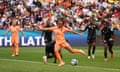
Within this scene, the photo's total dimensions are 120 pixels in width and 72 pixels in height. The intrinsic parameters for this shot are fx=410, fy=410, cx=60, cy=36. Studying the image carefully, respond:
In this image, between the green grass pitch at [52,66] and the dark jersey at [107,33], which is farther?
the dark jersey at [107,33]

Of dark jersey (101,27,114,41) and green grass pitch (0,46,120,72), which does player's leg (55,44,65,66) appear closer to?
green grass pitch (0,46,120,72)

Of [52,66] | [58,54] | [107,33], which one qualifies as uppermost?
[107,33]

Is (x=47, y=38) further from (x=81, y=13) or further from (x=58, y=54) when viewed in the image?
(x=81, y=13)

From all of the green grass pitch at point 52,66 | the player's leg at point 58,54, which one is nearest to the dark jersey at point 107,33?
the green grass pitch at point 52,66

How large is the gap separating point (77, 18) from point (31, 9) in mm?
4939

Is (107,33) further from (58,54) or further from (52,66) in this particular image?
(52,66)

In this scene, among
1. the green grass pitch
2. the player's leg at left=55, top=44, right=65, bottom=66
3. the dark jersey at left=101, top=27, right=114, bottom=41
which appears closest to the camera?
the green grass pitch

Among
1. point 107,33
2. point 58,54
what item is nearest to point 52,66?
point 58,54

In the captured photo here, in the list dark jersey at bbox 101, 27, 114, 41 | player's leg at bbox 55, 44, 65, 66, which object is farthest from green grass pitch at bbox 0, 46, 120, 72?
dark jersey at bbox 101, 27, 114, 41

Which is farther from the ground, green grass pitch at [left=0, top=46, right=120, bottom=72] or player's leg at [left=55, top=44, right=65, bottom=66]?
player's leg at [left=55, top=44, right=65, bottom=66]

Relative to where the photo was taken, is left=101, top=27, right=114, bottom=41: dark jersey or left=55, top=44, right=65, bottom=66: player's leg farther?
left=101, top=27, right=114, bottom=41: dark jersey

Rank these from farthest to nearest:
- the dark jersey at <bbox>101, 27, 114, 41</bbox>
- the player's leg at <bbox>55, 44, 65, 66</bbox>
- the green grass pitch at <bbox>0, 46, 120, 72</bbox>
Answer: the dark jersey at <bbox>101, 27, 114, 41</bbox>
the player's leg at <bbox>55, 44, 65, 66</bbox>
the green grass pitch at <bbox>0, 46, 120, 72</bbox>

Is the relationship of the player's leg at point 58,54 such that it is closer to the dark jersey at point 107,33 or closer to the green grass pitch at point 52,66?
the green grass pitch at point 52,66

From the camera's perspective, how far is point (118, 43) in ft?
126
